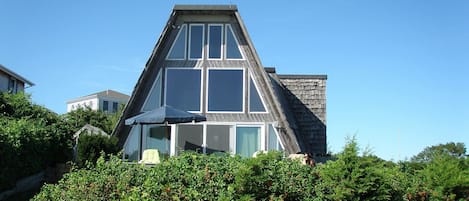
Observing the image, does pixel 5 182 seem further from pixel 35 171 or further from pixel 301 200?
pixel 301 200

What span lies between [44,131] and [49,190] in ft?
19.8

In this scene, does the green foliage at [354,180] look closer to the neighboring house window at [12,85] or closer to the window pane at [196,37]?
the window pane at [196,37]

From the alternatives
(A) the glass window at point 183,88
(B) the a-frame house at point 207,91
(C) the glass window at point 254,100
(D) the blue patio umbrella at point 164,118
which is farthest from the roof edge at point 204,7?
(D) the blue patio umbrella at point 164,118

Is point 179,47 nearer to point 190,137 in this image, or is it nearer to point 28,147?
point 190,137

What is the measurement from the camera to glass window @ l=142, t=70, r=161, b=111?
19.3 meters

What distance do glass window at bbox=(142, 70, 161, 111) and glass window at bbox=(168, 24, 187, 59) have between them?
2.90 ft

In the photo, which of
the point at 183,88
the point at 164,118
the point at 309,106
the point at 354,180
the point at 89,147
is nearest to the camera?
the point at 354,180

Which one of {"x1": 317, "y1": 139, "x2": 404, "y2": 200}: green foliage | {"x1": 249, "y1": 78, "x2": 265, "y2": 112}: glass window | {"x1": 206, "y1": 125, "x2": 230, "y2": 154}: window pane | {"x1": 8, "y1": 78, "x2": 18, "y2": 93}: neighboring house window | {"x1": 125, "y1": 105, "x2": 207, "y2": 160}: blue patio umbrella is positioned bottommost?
{"x1": 317, "y1": 139, "x2": 404, "y2": 200}: green foliage

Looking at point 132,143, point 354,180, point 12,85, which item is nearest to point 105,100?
point 12,85

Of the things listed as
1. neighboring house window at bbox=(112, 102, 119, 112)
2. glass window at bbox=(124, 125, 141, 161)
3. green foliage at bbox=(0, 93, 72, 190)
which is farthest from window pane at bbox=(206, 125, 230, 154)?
neighboring house window at bbox=(112, 102, 119, 112)

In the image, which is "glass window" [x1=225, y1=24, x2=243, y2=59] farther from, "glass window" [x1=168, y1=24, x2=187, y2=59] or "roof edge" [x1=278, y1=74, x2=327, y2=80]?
"roof edge" [x1=278, y1=74, x2=327, y2=80]

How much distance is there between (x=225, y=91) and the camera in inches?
760

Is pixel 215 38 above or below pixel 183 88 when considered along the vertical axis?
above

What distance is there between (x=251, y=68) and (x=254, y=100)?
1102 mm
